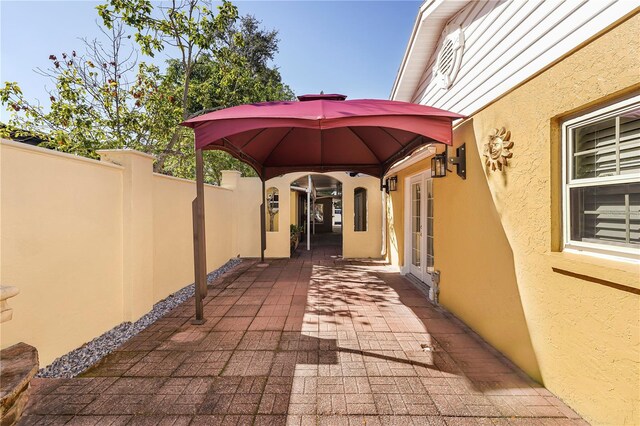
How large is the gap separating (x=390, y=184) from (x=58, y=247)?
723 centimetres

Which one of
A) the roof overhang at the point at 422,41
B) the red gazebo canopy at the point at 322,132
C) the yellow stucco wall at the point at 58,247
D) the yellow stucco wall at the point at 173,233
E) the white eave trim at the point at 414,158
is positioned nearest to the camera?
the yellow stucco wall at the point at 58,247

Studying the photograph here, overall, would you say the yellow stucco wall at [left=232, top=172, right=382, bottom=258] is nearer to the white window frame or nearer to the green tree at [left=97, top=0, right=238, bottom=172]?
the green tree at [left=97, top=0, right=238, bottom=172]

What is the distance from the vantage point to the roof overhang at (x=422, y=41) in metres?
4.76

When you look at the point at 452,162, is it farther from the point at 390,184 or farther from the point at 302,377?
the point at 390,184

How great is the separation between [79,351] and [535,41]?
5.82m

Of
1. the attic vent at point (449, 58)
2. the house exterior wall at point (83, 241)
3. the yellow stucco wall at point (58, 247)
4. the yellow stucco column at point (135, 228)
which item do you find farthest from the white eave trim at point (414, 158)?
the yellow stucco wall at point (58, 247)

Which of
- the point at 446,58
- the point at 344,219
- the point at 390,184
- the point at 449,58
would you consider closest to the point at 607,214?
the point at 449,58

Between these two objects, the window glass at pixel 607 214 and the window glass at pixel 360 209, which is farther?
the window glass at pixel 360 209

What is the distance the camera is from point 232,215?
388 inches

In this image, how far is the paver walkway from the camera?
8.14ft

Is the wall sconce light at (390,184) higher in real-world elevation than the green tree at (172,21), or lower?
lower

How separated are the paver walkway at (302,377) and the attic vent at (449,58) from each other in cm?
379

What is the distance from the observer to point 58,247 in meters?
3.22

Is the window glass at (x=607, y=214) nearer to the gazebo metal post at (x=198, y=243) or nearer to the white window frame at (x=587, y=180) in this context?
the white window frame at (x=587, y=180)
